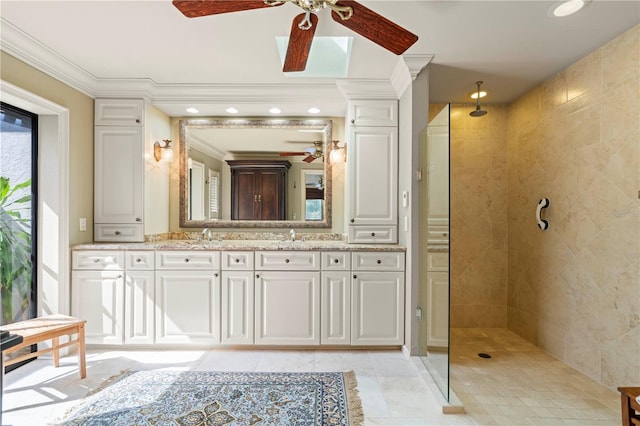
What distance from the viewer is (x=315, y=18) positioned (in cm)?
171

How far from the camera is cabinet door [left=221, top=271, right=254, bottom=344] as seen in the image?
2.93 metres

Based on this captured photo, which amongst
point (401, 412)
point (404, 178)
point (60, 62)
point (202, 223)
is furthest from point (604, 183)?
point (60, 62)

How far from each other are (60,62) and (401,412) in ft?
11.9

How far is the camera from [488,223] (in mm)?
3709

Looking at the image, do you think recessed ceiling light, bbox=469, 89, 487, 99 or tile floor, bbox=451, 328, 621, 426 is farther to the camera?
recessed ceiling light, bbox=469, 89, 487, 99

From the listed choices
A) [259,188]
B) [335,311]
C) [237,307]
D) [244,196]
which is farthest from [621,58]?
[237,307]

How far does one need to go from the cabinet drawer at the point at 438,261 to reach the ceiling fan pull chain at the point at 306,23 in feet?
5.17

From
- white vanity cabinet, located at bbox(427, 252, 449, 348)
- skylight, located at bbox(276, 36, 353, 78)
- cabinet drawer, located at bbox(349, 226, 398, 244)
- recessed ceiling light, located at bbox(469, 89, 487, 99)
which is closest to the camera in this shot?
white vanity cabinet, located at bbox(427, 252, 449, 348)

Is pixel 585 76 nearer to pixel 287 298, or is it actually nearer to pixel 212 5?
pixel 212 5

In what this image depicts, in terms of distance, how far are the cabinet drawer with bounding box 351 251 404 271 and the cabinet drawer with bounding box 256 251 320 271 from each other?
0.34 meters

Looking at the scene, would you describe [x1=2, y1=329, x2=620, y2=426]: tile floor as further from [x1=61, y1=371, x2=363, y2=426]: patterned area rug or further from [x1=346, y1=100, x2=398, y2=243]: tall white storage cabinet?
[x1=346, y1=100, x2=398, y2=243]: tall white storage cabinet

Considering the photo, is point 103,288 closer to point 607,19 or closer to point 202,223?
point 202,223

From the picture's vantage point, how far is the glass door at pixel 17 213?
2.59 metres

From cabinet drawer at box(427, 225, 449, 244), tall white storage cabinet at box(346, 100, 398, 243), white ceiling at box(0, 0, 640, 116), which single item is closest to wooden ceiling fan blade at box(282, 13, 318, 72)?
white ceiling at box(0, 0, 640, 116)
